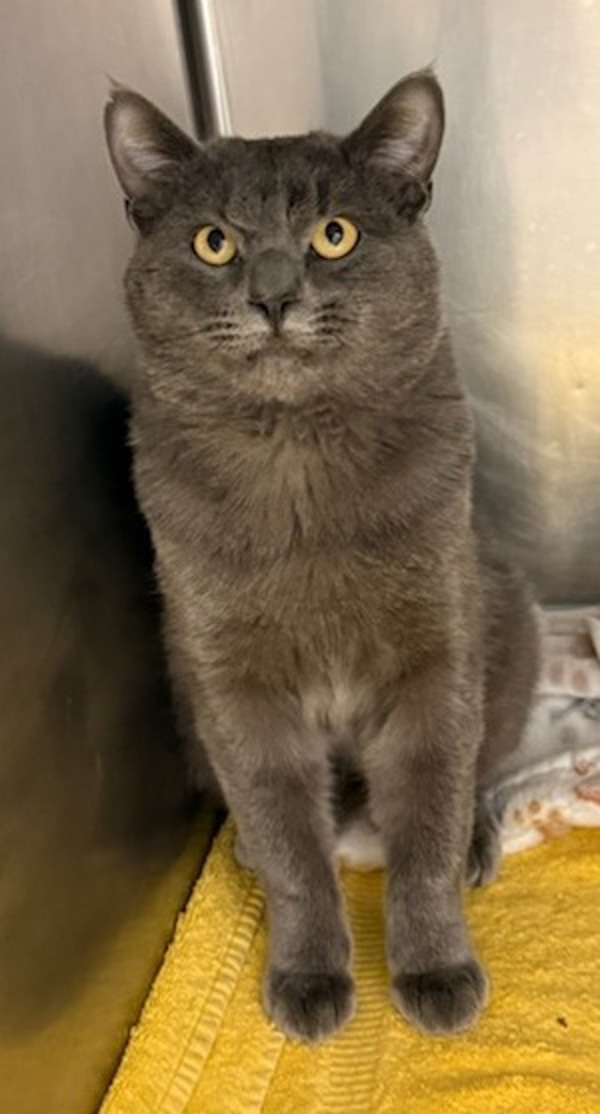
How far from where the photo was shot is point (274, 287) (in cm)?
100

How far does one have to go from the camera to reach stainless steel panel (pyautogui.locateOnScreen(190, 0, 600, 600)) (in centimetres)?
147

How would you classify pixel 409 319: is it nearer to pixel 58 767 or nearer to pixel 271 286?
pixel 271 286

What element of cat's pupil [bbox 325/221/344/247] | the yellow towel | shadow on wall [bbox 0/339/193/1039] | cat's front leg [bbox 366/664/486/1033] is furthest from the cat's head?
the yellow towel

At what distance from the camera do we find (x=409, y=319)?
42.7 inches

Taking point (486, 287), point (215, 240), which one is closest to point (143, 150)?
point (215, 240)

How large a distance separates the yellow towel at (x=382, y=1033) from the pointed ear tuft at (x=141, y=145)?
25.9 inches

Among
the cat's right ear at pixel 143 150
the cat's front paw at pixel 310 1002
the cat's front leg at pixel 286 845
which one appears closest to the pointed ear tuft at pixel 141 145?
the cat's right ear at pixel 143 150

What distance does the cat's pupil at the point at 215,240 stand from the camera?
1.06 meters

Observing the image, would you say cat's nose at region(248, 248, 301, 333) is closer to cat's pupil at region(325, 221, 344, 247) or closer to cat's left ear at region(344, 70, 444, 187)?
cat's pupil at region(325, 221, 344, 247)

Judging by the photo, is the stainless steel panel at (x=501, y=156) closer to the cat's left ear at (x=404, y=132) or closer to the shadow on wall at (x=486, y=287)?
the shadow on wall at (x=486, y=287)

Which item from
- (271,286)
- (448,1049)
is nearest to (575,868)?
(448,1049)

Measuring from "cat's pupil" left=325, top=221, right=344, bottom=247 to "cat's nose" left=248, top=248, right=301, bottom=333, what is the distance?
2.1 inches

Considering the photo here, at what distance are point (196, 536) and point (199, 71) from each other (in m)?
0.67

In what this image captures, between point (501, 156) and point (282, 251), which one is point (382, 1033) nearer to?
point (282, 251)
